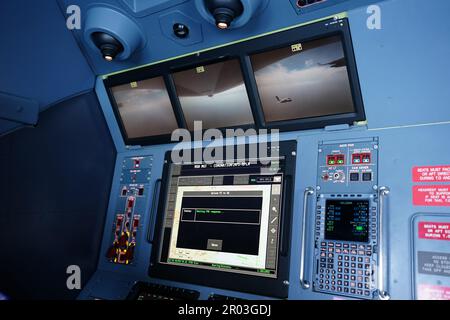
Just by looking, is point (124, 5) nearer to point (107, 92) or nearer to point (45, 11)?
point (45, 11)

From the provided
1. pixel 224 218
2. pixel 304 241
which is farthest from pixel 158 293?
pixel 304 241

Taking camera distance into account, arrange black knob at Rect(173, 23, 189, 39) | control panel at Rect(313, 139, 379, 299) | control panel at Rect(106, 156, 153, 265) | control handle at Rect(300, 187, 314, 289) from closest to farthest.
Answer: control panel at Rect(313, 139, 379, 299) → control handle at Rect(300, 187, 314, 289) → black knob at Rect(173, 23, 189, 39) → control panel at Rect(106, 156, 153, 265)

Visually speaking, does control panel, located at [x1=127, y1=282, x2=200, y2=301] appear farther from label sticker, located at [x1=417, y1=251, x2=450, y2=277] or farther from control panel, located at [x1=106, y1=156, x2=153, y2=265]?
label sticker, located at [x1=417, y1=251, x2=450, y2=277]

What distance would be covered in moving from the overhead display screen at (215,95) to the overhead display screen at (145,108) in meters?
0.18

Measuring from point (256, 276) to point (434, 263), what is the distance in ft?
3.58

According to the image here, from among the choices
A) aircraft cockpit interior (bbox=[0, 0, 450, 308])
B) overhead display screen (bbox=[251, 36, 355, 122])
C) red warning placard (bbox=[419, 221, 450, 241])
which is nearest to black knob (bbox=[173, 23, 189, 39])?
aircraft cockpit interior (bbox=[0, 0, 450, 308])

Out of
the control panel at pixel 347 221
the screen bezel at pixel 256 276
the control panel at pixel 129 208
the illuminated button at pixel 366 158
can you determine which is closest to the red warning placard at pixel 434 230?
the control panel at pixel 347 221

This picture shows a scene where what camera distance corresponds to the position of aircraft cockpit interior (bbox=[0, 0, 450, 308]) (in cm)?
215

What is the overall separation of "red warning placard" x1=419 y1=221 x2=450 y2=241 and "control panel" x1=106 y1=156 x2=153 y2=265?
2.16 meters

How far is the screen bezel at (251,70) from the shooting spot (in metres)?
2.37

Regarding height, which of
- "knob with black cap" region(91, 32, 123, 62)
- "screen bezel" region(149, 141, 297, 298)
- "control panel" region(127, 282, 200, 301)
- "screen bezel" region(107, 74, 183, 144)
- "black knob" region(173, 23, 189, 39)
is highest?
"black knob" region(173, 23, 189, 39)

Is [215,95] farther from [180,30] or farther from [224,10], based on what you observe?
[224,10]

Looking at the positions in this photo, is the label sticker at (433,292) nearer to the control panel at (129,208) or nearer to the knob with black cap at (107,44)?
the control panel at (129,208)

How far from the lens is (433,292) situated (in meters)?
1.93
